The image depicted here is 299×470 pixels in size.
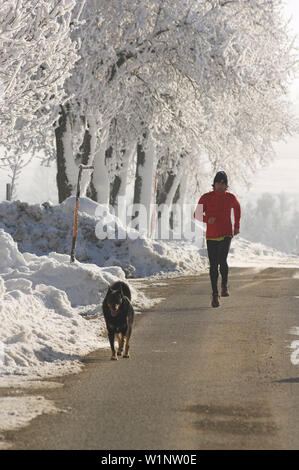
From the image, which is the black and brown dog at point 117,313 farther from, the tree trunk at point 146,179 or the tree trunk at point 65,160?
the tree trunk at point 146,179

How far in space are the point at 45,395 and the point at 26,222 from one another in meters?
15.6

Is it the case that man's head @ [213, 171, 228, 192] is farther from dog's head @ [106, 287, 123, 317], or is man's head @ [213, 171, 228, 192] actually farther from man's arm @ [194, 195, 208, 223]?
dog's head @ [106, 287, 123, 317]

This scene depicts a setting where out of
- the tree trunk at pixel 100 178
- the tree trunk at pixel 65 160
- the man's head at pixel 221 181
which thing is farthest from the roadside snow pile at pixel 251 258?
the man's head at pixel 221 181

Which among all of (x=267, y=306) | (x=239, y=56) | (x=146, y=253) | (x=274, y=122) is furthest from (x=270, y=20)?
(x=267, y=306)

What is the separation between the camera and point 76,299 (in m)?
14.8

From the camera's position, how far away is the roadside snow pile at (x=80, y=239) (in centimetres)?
2241

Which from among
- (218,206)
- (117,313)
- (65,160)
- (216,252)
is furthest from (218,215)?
(65,160)

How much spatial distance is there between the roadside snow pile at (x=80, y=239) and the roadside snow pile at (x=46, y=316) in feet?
17.7

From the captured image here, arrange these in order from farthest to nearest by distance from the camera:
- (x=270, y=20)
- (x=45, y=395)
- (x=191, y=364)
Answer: (x=270, y=20) < (x=191, y=364) < (x=45, y=395)

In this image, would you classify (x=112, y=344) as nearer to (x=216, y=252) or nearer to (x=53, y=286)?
(x=216, y=252)

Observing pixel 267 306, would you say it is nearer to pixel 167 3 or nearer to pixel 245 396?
pixel 245 396

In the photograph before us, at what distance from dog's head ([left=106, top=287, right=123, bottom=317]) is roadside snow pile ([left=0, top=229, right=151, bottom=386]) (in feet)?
2.36

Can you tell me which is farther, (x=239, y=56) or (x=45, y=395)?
(x=239, y=56)
